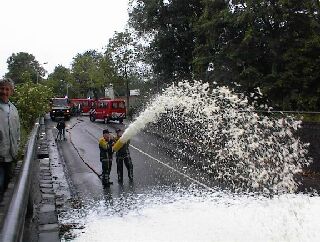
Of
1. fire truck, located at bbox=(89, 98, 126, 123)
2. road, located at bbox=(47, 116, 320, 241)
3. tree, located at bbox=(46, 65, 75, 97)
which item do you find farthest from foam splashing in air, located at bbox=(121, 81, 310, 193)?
tree, located at bbox=(46, 65, 75, 97)

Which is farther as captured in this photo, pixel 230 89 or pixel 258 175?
pixel 230 89

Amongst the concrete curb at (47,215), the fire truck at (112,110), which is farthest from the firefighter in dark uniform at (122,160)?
Result: the fire truck at (112,110)

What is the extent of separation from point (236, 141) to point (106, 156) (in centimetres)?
778

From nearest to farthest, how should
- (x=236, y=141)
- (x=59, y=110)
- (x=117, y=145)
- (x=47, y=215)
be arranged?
(x=47, y=215), (x=117, y=145), (x=236, y=141), (x=59, y=110)

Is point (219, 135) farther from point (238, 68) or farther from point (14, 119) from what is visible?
point (14, 119)

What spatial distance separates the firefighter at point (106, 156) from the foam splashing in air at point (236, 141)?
705 millimetres

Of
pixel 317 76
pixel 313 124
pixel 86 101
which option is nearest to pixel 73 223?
pixel 313 124

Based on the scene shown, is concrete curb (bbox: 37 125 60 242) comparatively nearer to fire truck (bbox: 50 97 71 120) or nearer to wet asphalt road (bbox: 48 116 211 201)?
wet asphalt road (bbox: 48 116 211 201)

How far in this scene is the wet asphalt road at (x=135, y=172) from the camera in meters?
13.4

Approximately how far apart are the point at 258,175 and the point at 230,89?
868 cm

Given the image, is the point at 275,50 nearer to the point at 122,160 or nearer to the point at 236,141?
the point at 236,141

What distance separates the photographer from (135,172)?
16719 mm

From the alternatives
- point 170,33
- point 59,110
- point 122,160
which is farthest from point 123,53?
point 122,160

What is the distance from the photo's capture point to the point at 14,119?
5820 millimetres
